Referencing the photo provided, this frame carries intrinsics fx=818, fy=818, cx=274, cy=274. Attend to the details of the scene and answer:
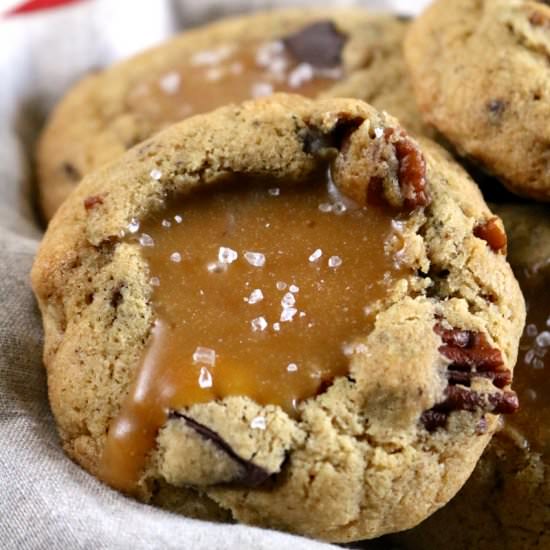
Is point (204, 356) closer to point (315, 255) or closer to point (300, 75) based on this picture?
point (315, 255)

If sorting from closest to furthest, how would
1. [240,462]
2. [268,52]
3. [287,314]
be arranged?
[240,462] → [287,314] → [268,52]

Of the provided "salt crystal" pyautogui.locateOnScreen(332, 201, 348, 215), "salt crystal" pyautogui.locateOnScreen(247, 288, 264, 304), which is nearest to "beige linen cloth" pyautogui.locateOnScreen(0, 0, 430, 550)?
"salt crystal" pyautogui.locateOnScreen(247, 288, 264, 304)

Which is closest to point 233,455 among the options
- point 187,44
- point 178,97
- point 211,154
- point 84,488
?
point 84,488

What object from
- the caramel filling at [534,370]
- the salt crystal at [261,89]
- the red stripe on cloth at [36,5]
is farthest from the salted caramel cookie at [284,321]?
the red stripe on cloth at [36,5]

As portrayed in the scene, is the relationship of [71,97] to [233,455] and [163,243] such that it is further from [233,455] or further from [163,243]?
[233,455]

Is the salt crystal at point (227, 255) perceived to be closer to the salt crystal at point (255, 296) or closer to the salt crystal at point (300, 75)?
the salt crystal at point (255, 296)

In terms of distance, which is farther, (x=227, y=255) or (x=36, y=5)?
(x=36, y=5)

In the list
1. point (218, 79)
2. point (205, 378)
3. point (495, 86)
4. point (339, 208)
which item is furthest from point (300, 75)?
point (205, 378)
